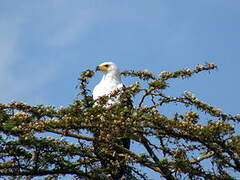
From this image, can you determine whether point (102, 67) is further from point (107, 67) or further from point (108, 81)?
point (108, 81)

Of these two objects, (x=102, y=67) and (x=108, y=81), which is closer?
(x=108, y=81)

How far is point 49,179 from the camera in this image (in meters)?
8.66

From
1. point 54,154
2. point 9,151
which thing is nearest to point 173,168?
point 54,154

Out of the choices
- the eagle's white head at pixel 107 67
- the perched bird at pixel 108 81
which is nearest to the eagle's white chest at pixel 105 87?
the perched bird at pixel 108 81

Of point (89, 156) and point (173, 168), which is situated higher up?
point (89, 156)

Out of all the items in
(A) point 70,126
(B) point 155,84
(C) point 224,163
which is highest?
(B) point 155,84

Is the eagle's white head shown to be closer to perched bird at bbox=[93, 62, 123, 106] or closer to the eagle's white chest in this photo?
perched bird at bbox=[93, 62, 123, 106]

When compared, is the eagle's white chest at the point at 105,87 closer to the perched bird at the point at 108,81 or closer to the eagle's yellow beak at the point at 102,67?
the perched bird at the point at 108,81

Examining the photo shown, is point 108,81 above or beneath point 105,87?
above

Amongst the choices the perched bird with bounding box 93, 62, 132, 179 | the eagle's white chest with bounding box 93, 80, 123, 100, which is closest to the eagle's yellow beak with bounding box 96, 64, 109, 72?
the perched bird with bounding box 93, 62, 132, 179

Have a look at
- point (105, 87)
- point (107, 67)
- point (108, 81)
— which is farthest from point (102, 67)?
point (105, 87)

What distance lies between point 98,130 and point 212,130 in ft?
4.73

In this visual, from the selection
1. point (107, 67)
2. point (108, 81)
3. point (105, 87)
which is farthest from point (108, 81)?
point (107, 67)

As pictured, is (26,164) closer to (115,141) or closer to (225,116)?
(115,141)
